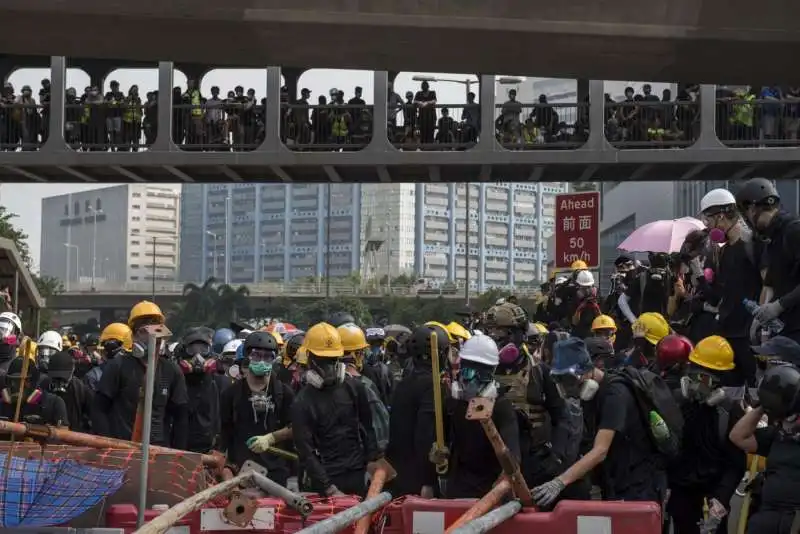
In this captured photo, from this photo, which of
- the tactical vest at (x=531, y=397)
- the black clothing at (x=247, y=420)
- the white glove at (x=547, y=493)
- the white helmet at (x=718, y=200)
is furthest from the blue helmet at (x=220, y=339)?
the white glove at (x=547, y=493)

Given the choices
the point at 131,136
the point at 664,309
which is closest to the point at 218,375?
the point at 664,309

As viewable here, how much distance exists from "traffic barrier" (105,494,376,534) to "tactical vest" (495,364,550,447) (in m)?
1.45

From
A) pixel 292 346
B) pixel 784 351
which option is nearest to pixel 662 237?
pixel 292 346

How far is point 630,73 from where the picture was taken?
9.73 m

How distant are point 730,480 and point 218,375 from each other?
7540 millimetres

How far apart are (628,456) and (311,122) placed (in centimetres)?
2531

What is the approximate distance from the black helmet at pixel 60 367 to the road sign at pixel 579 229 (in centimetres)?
827

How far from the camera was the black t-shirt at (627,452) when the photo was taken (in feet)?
29.7

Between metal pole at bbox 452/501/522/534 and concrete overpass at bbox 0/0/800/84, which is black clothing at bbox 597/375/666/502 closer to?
metal pole at bbox 452/501/522/534

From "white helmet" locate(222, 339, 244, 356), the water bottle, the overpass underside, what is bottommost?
"white helmet" locate(222, 339, 244, 356)

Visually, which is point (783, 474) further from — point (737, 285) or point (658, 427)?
point (737, 285)

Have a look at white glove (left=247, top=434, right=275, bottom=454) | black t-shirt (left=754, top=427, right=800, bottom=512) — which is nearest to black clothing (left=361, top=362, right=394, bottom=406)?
white glove (left=247, top=434, right=275, bottom=454)

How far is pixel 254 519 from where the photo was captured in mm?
8094

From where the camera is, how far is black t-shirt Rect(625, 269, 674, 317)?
16.2 m
